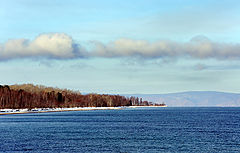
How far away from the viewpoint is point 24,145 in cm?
6525

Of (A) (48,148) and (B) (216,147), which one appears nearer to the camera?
(A) (48,148)

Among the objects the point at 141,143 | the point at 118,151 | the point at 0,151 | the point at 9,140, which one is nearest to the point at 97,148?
the point at 118,151

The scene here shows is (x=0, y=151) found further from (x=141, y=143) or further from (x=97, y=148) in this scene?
(x=141, y=143)

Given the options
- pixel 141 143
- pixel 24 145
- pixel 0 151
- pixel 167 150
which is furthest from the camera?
pixel 141 143

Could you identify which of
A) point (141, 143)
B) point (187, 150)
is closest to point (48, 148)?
point (141, 143)

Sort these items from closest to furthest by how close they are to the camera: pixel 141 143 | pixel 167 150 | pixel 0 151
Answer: pixel 0 151 < pixel 167 150 < pixel 141 143

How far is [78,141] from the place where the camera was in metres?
72.6

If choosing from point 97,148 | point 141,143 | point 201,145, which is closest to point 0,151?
point 97,148

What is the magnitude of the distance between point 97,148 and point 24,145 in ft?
41.9

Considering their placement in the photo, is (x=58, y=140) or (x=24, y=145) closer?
(x=24, y=145)

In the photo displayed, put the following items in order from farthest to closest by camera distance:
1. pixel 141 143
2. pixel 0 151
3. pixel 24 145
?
pixel 141 143 < pixel 24 145 < pixel 0 151

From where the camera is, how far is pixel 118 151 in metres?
59.2

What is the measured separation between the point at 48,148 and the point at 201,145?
88.0ft

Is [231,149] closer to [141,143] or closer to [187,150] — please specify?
[187,150]
